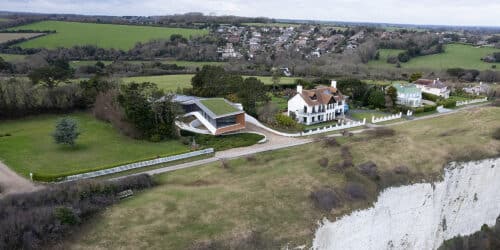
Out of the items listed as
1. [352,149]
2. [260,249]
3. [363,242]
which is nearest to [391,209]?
[363,242]

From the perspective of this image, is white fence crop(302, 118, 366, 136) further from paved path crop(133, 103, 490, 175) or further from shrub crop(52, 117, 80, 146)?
shrub crop(52, 117, 80, 146)

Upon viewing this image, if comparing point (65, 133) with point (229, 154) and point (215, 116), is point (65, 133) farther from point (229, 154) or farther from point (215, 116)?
point (229, 154)

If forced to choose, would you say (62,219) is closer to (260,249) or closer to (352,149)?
(260,249)

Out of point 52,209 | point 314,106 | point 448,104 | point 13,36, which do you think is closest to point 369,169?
point 314,106

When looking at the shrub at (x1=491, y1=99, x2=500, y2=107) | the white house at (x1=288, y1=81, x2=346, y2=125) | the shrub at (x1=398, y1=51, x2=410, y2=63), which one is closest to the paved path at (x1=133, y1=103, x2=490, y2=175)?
the white house at (x1=288, y1=81, x2=346, y2=125)

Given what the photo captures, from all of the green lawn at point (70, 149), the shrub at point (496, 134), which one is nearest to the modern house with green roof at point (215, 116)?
the green lawn at point (70, 149)

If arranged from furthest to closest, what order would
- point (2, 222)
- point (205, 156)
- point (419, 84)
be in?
1. point (419, 84)
2. point (205, 156)
3. point (2, 222)

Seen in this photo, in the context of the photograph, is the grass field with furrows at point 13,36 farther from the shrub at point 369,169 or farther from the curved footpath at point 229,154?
the shrub at point 369,169

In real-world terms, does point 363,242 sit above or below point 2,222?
below
